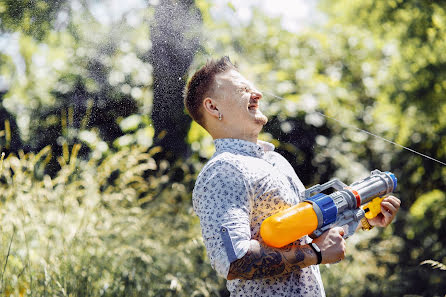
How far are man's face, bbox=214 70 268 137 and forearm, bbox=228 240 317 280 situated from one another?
455 millimetres

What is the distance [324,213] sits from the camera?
4.87 ft

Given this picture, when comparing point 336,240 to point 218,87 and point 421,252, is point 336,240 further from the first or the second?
point 421,252

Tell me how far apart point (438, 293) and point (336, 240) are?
2.38 m

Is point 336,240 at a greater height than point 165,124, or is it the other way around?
point 336,240

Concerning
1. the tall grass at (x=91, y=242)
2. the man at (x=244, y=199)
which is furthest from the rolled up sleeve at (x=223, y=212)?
the tall grass at (x=91, y=242)

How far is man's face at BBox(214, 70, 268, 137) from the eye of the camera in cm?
172

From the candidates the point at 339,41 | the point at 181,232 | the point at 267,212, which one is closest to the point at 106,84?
the point at 181,232

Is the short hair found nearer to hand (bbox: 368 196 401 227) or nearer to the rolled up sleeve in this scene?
the rolled up sleeve

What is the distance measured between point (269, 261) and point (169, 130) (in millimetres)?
2819

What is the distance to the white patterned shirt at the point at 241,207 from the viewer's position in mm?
1394

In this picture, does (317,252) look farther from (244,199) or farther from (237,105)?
(237,105)

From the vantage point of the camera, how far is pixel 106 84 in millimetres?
3975

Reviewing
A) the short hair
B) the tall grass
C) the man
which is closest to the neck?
the man

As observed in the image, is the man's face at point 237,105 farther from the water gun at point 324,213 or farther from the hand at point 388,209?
the hand at point 388,209
